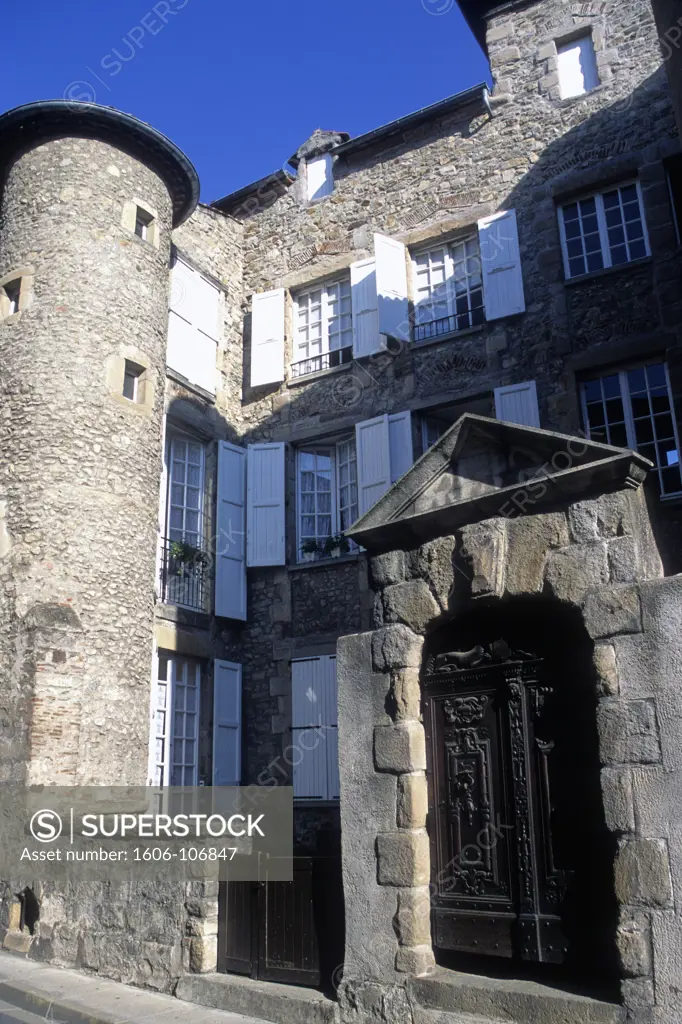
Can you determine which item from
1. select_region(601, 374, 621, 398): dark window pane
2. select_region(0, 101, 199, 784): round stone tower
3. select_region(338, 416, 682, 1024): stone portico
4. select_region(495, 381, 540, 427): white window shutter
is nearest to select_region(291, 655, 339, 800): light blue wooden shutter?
select_region(0, 101, 199, 784): round stone tower

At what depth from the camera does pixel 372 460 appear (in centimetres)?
1083

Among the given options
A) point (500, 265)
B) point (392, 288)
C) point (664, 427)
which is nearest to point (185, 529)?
point (392, 288)

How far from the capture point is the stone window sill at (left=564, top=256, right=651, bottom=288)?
390 inches

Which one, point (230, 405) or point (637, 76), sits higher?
point (637, 76)

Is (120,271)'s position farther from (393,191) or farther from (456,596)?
(456,596)

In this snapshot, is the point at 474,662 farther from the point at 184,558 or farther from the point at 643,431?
the point at 184,558

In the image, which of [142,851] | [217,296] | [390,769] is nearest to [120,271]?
[217,296]

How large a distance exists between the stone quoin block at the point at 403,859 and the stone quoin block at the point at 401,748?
0.35 meters

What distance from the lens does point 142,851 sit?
6.25 m

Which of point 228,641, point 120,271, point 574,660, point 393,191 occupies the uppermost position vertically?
point 393,191

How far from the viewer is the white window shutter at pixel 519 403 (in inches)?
393

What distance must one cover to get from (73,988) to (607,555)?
4557mm

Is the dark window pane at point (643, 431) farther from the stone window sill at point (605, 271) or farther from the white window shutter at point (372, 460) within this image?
the white window shutter at point (372, 460)

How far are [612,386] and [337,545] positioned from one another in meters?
3.71
